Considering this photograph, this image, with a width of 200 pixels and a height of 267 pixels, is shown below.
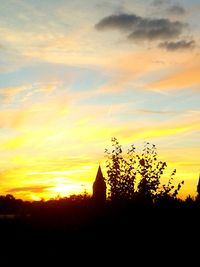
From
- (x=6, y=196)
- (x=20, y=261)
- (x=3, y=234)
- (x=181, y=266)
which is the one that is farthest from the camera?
(x=6, y=196)

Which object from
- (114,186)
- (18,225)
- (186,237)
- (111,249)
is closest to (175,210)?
(186,237)

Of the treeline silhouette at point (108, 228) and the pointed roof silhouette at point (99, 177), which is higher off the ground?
the pointed roof silhouette at point (99, 177)

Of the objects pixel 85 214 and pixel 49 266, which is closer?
pixel 49 266

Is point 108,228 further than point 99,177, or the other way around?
point 99,177

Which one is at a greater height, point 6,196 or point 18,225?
point 6,196

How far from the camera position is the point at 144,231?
43.8ft

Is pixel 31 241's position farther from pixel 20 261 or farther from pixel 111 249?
pixel 111 249

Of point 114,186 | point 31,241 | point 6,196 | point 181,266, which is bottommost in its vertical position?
point 181,266

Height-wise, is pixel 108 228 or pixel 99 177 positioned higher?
pixel 99 177

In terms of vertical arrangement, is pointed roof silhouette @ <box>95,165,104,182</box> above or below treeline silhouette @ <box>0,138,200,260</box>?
above

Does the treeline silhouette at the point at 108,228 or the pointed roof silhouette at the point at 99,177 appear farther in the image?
the pointed roof silhouette at the point at 99,177

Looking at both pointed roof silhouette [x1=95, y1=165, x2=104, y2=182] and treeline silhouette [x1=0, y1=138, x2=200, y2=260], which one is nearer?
treeline silhouette [x1=0, y1=138, x2=200, y2=260]

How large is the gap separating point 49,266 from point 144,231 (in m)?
2.94

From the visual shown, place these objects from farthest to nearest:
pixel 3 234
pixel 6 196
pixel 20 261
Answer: pixel 6 196 → pixel 3 234 → pixel 20 261
